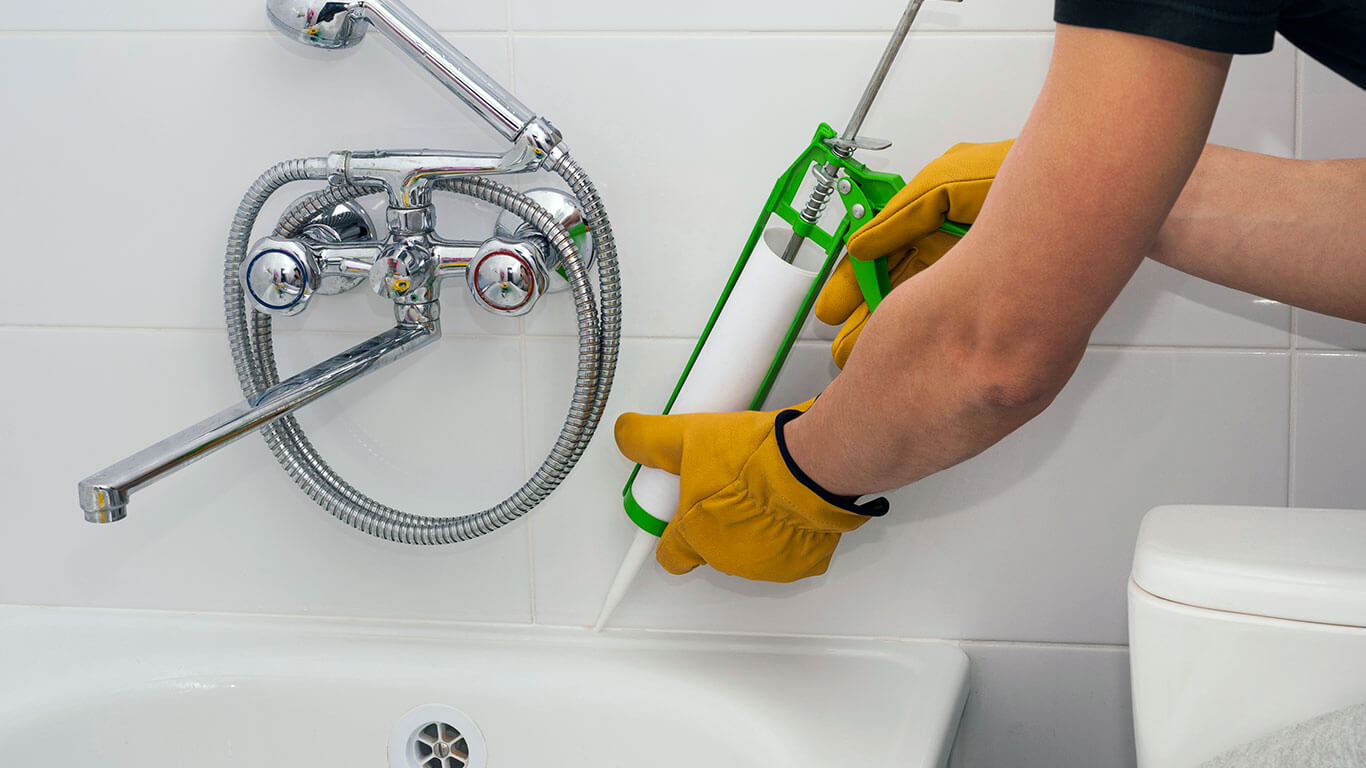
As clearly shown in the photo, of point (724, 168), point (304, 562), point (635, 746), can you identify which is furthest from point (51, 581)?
point (724, 168)

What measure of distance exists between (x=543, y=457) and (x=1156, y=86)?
602 millimetres

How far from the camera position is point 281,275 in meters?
0.76

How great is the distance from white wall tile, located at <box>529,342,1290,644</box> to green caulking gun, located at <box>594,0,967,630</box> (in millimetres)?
78

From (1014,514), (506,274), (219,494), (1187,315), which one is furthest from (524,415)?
(1187,315)

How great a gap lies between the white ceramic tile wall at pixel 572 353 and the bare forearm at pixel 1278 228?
4.0 inches

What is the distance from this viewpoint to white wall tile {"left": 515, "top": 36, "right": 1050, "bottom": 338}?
80 centimetres

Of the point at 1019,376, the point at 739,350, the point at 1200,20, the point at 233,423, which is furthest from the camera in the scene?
the point at 739,350

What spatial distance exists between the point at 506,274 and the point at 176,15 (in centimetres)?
38

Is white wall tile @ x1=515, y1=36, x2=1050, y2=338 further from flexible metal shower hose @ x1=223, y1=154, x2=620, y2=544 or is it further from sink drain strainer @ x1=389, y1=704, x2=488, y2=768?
sink drain strainer @ x1=389, y1=704, x2=488, y2=768

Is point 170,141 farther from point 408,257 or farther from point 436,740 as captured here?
point 436,740

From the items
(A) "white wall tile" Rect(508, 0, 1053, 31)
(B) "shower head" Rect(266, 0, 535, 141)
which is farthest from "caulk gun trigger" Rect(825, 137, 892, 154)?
(B) "shower head" Rect(266, 0, 535, 141)

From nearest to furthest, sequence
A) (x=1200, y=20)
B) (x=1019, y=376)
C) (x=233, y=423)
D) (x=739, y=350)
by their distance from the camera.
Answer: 1. (x=1200, y=20)
2. (x=1019, y=376)
3. (x=233, y=423)
4. (x=739, y=350)

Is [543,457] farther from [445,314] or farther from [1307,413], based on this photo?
[1307,413]

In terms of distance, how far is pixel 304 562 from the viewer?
3.09 feet
